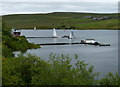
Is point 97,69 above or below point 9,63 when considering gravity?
below

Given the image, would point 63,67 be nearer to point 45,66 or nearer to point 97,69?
point 45,66

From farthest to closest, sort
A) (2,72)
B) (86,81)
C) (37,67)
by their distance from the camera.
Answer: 1. (37,67)
2. (2,72)
3. (86,81)

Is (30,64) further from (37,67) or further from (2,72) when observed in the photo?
(2,72)

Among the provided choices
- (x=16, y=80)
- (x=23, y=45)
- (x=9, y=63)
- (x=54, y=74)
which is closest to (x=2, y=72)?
(x=16, y=80)

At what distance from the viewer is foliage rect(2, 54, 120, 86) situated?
29.4 meters

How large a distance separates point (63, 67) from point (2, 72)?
354 inches

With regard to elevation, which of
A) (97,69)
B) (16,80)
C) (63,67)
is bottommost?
(97,69)

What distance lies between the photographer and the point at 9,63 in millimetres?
40062

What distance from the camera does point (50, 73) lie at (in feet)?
102

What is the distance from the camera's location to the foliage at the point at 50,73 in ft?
96.5

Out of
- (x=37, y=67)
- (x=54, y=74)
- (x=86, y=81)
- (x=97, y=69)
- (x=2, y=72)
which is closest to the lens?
(x=86, y=81)

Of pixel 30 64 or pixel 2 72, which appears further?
pixel 30 64

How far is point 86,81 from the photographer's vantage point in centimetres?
2873

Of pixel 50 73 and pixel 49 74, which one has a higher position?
pixel 50 73
